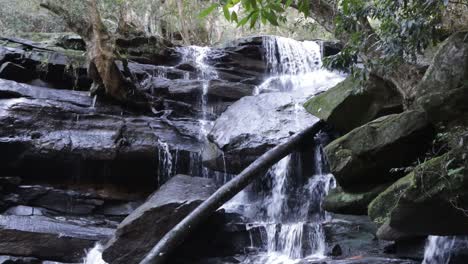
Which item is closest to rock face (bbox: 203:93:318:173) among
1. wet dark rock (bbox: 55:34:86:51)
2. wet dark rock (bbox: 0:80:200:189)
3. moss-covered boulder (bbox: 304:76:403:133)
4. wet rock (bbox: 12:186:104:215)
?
moss-covered boulder (bbox: 304:76:403:133)

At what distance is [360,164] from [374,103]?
178 centimetres

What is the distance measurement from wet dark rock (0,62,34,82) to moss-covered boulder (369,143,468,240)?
35.0 ft

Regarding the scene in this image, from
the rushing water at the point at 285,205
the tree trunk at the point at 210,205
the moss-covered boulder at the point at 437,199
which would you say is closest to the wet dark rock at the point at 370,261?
the moss-covered boulder at the point at 437,199

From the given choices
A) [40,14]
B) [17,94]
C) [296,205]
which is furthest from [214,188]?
[40,14]

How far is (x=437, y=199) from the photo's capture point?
4543mm

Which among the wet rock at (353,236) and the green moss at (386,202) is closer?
the green moss at (386,202)

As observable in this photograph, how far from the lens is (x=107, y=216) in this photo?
33.7 ft

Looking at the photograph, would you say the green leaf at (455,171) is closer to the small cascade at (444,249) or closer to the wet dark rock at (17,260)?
the small cascade at (444,249)

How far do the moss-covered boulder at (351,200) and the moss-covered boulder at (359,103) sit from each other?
1.49 metres

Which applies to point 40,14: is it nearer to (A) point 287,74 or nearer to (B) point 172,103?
(B) point 172,103

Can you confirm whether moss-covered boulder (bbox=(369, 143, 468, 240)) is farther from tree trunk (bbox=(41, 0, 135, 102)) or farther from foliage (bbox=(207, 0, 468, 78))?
tree trunk (bbox=(41, 0, 135, 102))

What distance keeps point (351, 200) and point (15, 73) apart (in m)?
9.62

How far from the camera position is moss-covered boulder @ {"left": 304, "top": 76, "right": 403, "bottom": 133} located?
809 cm

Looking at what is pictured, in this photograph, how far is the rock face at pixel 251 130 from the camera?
9.40m
